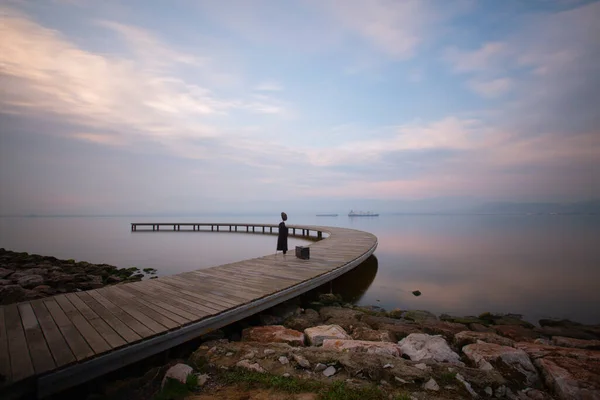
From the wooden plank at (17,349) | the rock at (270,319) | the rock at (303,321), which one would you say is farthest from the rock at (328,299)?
the wooden plank at (17,349)

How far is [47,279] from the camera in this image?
892 cm

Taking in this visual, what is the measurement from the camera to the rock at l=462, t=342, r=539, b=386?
348cm

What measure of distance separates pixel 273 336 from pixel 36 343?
3.10 metres

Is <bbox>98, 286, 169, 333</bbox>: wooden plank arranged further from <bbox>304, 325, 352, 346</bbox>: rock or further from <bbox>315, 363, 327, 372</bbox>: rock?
<bbox>304, 325, 352, 346</bbox>: rock

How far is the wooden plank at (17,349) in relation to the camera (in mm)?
2660

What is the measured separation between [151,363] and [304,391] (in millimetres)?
2652

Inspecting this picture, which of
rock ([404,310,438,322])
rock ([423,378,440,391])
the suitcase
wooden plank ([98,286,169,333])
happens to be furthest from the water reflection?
rock ([423,378,440,391])

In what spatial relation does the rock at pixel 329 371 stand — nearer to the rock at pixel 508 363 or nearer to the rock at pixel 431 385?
the rock at pixel 431 385

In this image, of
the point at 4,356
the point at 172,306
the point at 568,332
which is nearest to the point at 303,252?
the point at 172,306

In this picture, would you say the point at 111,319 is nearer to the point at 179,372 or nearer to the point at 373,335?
the point at 179,372

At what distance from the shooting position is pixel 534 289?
1080cm

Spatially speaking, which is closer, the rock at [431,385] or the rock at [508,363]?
the rock at [431,385]

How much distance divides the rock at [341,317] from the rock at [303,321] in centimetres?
20

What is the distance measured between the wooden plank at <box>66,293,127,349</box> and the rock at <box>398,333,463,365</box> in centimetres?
402
